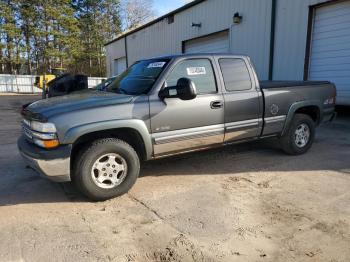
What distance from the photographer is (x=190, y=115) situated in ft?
14.8

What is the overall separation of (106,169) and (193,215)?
1.22 meters

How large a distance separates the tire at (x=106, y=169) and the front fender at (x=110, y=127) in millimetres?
195

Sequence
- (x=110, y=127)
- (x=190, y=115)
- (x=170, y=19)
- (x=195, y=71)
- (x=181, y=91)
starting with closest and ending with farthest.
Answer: (x=110, y=127) < (x=181, y=91) < (x=190, y=115) < (x=195, y=71) < (x=170, y=19)

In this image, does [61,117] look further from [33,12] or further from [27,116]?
[33,12]

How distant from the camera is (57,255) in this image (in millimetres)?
2889

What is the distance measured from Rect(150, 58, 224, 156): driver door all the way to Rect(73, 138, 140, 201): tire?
0.44 meters

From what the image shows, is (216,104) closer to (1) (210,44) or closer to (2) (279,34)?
(2) (279,34)

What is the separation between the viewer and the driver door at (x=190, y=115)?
430cm

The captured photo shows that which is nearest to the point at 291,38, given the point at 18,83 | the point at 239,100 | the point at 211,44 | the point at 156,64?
the point at 211,44

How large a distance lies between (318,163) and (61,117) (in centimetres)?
420

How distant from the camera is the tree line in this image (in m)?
38.3

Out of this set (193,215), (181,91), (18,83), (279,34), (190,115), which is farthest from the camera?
(18,83)

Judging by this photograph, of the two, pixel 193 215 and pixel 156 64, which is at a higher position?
pixel 156 64

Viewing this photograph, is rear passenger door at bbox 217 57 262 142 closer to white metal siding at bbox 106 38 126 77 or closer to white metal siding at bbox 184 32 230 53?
white metal siding at bbox 184 32 230 53
